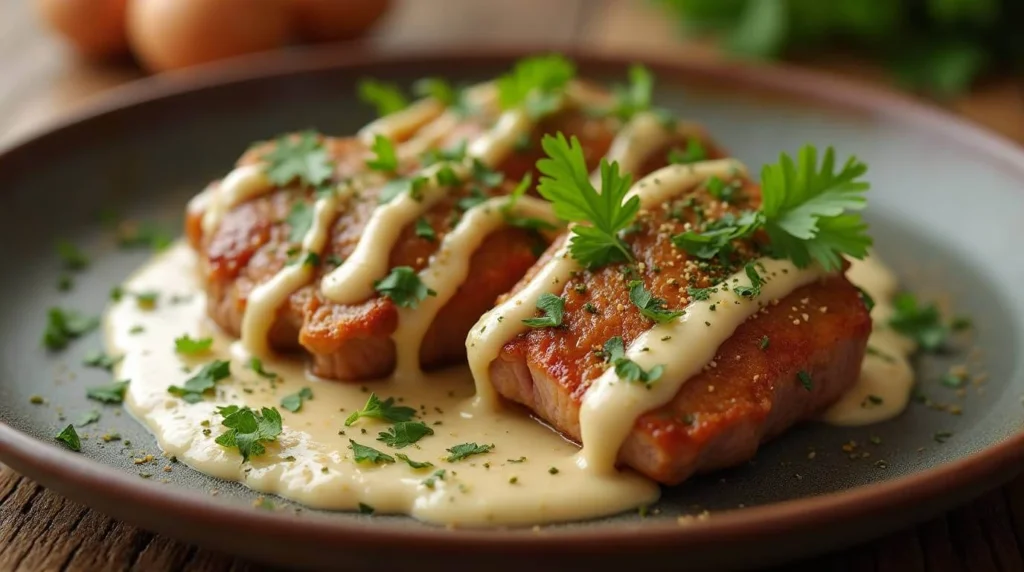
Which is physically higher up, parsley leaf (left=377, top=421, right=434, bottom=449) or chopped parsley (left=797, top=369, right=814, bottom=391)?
chopped parsley (left=797, top=369, right=814, bottom=391)

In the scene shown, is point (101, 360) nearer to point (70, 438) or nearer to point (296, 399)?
point (70, 438)

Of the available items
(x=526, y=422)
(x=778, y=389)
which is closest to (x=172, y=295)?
(x=526, y=422)

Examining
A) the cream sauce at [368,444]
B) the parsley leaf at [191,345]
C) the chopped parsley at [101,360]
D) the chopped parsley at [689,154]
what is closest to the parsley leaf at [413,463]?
the cream sauce at [368,444]

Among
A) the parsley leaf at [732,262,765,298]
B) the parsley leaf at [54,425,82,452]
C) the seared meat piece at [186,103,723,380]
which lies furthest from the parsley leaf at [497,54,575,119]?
the parsley leaf at [54,425,82,452]

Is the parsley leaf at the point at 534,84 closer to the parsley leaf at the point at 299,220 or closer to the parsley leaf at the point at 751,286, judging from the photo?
the parsley leaf at the point at 299,220

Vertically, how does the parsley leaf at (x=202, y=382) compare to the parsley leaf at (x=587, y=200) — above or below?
below

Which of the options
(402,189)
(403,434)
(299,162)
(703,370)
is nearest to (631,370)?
(703,370)

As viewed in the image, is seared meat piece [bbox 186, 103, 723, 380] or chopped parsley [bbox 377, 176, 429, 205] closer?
seared meat piece [bbox 186, 103, 723, 380]

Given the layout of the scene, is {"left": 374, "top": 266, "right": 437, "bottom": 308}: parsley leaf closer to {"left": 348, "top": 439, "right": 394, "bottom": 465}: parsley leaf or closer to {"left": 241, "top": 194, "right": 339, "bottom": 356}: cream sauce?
{"left": 241, "top": 194, "right": 339, "bottom": 356}: cream sauce
